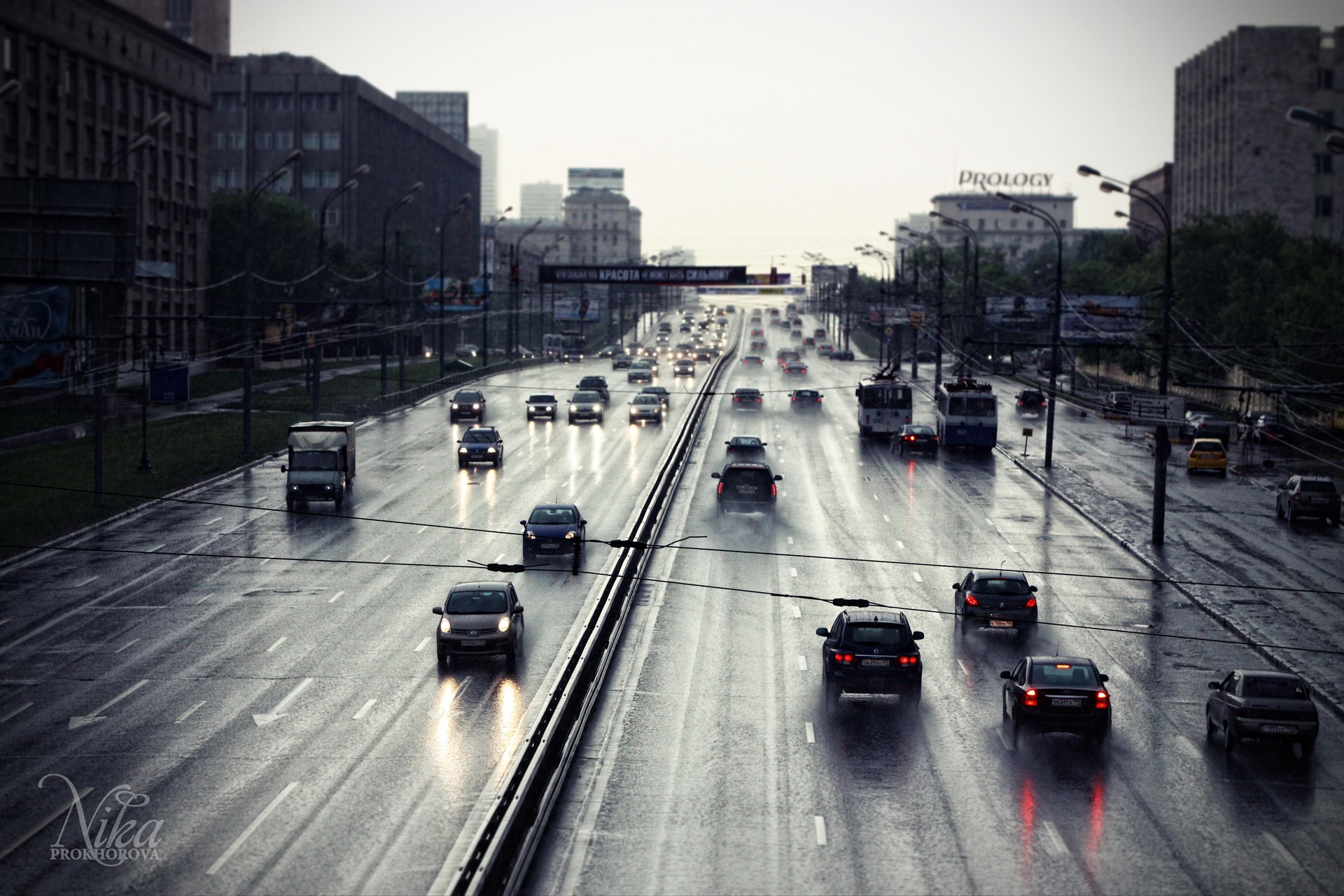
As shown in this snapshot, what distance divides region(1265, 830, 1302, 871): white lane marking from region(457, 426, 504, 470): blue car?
47.0 meters

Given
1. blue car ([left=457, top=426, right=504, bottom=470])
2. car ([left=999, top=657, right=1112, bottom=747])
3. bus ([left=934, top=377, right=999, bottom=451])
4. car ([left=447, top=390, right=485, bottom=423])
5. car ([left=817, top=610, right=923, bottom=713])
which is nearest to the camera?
car ([left=999, top=657, right=1112, bottom=747])


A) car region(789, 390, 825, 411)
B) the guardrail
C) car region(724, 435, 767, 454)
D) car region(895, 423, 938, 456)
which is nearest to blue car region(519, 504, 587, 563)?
the guardrail

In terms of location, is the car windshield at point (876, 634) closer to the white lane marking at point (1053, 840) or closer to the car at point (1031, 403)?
the white lane marking at point (1053, 840)

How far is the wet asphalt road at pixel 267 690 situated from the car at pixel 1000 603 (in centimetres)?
949

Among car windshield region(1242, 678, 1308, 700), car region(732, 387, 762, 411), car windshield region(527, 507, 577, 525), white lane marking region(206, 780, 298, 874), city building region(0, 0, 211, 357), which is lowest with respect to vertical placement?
white lane marking region(206, 780, 298, 874)

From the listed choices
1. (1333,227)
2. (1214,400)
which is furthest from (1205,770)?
(1333,227)

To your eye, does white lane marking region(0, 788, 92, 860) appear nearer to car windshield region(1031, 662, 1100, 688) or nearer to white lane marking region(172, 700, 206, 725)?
white lane marking region(172, 700, 206, 725)

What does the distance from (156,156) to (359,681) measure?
86854 mm

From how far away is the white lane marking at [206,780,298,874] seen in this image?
2044 centimetres

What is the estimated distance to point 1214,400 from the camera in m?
108

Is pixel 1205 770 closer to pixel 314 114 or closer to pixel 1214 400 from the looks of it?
pixel 1214 400

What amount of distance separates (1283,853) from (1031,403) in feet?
249

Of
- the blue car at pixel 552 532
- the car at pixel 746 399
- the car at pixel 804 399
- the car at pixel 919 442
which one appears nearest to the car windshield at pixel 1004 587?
the blue car at pixel 552 532

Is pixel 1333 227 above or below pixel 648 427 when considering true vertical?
above
